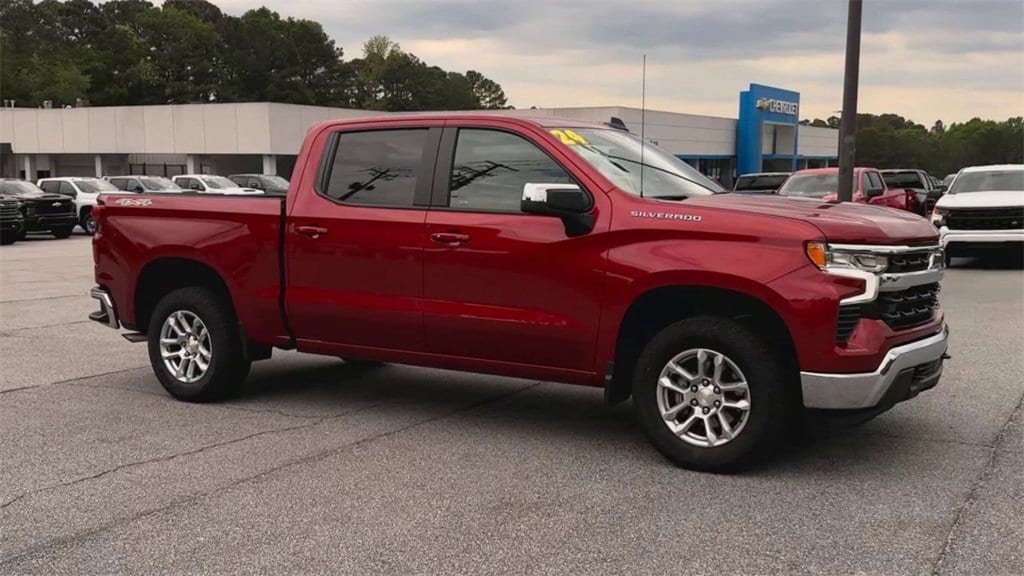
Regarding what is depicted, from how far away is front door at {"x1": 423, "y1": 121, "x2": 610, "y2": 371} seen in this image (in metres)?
5.32

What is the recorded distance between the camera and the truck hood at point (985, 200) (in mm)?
15727

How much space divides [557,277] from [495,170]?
0.85 m

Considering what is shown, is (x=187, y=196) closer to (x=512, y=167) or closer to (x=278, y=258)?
(x=278, y=258)

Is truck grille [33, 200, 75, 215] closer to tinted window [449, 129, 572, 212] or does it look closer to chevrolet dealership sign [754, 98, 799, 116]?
tinted window [449, 129, 572, 212]

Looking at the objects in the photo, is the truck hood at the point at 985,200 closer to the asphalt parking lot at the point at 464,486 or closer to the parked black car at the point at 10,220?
the asphalt parking lot at the point at 464,486

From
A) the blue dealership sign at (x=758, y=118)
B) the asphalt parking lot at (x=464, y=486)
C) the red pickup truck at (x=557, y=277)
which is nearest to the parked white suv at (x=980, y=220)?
the asphalt parking lot at (x=464, y=486)

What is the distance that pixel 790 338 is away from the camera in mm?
4965

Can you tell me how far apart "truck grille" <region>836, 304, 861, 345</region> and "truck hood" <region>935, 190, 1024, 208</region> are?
504 inches

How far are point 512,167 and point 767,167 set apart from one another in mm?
59833

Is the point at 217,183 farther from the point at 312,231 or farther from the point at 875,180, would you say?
the point at 312,231

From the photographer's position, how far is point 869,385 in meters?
4.68

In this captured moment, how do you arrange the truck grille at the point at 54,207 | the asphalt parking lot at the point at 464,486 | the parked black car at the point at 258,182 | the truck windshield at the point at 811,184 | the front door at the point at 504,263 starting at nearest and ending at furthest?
the asphalt parking lot at the point at 464,486
the front door at the point at 504,263
the truck windshield at the point at 811,184
the truck grille at the point at 54,207
the parked black car at the point at 258,182

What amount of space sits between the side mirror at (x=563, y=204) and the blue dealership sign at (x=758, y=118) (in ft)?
173

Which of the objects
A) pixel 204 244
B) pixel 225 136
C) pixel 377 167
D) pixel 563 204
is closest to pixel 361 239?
pixel 377 167
